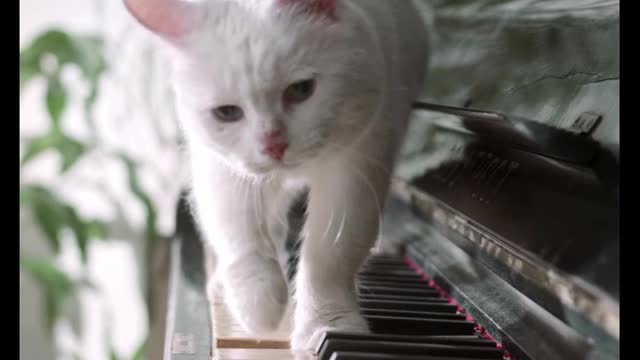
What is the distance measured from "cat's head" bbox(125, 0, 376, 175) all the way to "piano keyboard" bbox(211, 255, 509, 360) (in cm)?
22

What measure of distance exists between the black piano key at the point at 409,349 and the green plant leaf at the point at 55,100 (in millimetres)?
1301

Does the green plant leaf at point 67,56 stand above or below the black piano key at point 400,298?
above

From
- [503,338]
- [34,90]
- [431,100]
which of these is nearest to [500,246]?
[503,338]

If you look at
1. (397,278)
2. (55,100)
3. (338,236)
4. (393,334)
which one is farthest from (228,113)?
(55,100)

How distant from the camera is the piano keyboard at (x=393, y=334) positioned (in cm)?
94

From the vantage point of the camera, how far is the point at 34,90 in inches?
93.5

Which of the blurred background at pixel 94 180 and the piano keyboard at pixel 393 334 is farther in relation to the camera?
the blurred background at pixel 94 180

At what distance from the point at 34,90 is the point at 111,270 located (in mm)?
575

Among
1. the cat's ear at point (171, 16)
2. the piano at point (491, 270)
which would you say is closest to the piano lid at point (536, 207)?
the piano at point (491, 270)

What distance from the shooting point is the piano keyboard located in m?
0.94

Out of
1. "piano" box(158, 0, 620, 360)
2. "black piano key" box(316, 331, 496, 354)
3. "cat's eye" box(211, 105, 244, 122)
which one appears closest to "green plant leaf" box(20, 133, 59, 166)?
"piano" box(158, 0, 620, 360)

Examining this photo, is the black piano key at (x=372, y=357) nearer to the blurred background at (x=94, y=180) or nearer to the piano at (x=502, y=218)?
the piano at (x=502, y=218)

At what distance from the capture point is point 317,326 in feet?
3.53

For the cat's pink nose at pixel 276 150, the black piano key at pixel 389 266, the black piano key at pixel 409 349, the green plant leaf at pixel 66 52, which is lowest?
the black piano key at pixel 409 349
